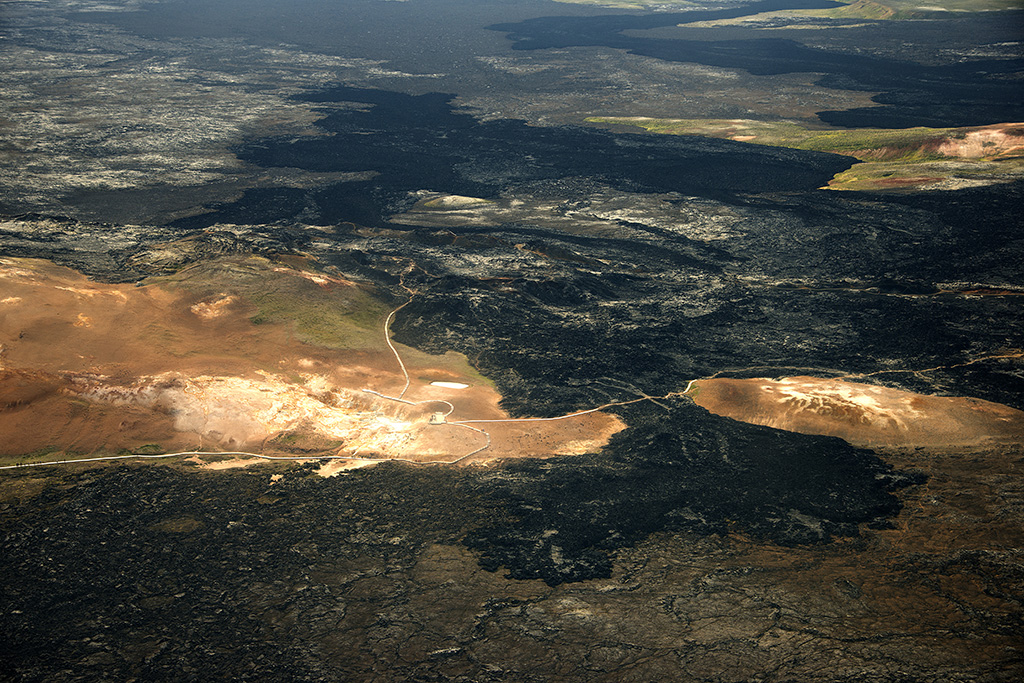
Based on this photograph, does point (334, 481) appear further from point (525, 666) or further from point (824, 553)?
point (824, 553)

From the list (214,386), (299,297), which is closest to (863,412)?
(214,386)

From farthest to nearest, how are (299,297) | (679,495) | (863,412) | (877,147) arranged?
(877,147)
(299,297)
(863,412)
(679,495)

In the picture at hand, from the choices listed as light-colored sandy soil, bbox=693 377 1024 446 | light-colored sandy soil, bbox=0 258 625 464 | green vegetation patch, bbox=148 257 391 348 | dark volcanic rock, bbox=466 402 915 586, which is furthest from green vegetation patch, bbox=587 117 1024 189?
light-colored sandy soil, bbox=0 258 625 464

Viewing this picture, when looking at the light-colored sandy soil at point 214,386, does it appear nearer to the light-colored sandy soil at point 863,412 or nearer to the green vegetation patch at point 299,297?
the green vegetation patch at point 299,297

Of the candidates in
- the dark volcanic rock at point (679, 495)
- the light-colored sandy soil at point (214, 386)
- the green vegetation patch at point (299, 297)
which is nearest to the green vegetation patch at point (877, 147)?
the dark volcanic rock at point (679, 495)

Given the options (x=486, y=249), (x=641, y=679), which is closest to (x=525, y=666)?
(x=641, y=679)

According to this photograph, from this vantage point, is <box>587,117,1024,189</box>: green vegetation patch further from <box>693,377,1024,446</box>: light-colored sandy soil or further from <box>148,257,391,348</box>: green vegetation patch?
<box>148,257,391,348</box>: green vegetation patch

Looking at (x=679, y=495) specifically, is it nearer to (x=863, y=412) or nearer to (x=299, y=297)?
(x=863, y=412)
